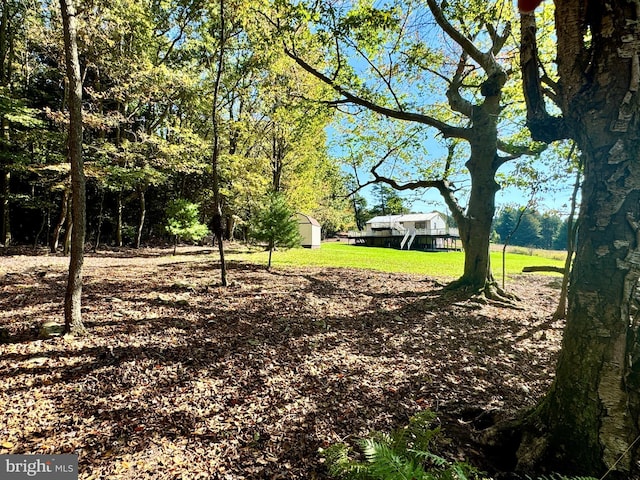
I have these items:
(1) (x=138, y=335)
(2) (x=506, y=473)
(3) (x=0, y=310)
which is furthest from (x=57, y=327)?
(2) (x=506, y=473)

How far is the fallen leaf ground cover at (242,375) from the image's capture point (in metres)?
2.18

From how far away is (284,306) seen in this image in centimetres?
570

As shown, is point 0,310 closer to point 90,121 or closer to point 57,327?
point 57,327

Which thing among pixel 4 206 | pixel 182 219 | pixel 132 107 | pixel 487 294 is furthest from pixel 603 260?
pixel 132 107

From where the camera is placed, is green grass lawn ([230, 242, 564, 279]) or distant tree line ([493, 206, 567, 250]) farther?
distant tree line ([493, 206, 567, 250])

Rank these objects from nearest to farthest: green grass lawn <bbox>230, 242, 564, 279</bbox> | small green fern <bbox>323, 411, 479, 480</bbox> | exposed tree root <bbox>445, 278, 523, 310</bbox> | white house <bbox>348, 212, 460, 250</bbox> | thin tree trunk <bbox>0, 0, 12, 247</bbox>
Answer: small green fern <bbox>323, 411, 479, 480</bbox>, exposed tree root <bbox>445, 278, 523, 310</bbox>, thin tree trunk <bbox>0, 0, 12, 247</bbox>, green grass lawn <bbox>230, 242, 564, 279</bbox>, white house <bbox>348, 212, 460, 250</bbox>

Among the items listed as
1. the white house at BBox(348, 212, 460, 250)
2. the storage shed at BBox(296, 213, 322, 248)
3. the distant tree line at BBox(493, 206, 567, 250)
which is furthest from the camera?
the distant tree line at BBox(493, 206, 567, 250)

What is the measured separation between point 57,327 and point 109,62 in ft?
36.3

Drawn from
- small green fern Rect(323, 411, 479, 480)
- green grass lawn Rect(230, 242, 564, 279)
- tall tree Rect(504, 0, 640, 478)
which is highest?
tall tree Rect(504, 0, 640, 478)

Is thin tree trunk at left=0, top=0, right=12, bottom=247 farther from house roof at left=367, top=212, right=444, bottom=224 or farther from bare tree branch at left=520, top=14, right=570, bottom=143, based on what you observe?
house roof at left=367, top=212, right=444, bottom=224

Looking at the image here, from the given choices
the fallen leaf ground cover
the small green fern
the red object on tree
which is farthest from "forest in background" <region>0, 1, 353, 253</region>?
the small green fern

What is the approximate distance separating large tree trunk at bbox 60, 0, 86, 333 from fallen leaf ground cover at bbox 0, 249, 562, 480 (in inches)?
14.7

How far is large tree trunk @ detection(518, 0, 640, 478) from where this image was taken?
1649 millimetres

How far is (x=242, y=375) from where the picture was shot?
3238 millimetres
